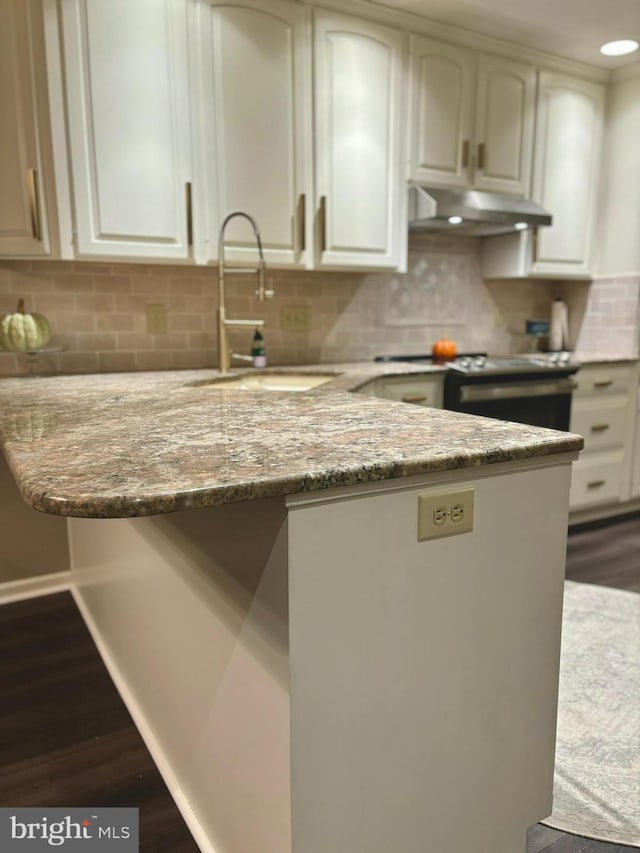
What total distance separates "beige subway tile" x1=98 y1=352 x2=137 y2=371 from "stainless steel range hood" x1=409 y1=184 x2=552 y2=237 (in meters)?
1.43

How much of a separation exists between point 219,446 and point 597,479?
9.98ft

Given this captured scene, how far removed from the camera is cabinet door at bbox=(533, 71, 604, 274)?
11.2ft

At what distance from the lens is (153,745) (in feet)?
5.60

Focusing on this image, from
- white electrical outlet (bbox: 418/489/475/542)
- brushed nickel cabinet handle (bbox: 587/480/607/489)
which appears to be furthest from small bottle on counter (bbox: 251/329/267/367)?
brushed nickel cabinet handle (bbox: 587/480/607/489)

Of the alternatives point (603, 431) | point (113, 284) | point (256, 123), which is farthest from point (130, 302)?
point (603, 431)

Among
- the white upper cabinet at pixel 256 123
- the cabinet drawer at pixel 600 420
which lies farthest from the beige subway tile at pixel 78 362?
the cabinet drawer at pixel 600 420

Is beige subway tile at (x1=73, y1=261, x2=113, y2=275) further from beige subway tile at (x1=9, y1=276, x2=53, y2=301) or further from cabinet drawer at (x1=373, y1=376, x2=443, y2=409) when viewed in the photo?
cabinet drawer at (x1=373, y1=376, x2=443, y2=409)

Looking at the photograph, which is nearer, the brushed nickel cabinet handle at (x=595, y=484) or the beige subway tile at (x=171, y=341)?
the beige subway tile at (x=171, y=341)

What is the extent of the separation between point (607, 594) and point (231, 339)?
6.46ft

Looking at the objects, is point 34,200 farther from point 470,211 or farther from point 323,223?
point 470,211

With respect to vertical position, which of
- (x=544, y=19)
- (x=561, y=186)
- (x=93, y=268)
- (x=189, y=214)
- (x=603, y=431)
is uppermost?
(x=544, y=19)

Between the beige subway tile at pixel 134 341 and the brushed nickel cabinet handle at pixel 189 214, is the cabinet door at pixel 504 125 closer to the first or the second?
the brushed nickel cabinet handle at pixel 189 214

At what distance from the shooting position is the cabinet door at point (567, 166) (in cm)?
341

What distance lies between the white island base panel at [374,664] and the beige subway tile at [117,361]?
1470 mm
